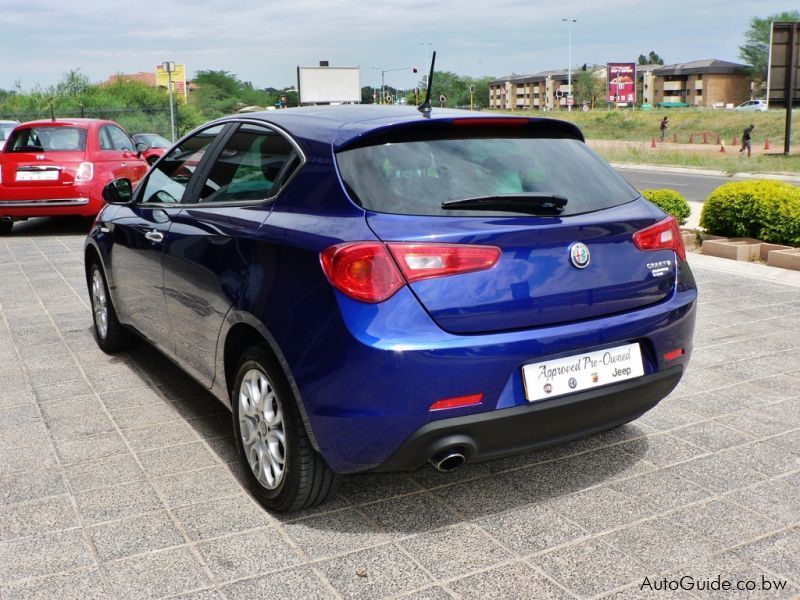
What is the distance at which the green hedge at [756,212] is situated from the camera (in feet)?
29.9

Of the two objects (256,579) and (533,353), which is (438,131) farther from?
(256,579)

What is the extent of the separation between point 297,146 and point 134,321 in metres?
2.16

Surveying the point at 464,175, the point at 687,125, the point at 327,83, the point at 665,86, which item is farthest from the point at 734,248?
the point at 665,86

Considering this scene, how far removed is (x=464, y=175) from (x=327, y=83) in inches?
2088

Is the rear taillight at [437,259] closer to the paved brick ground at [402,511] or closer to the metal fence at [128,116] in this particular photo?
the paved brick ground at [402,511]

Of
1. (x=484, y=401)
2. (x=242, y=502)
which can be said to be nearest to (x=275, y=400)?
(x=242, y=502)

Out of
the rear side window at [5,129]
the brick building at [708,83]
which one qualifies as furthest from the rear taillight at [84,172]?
the brick building at [708,83]

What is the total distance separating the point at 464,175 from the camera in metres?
3.22

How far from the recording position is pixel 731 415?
14.8 ft

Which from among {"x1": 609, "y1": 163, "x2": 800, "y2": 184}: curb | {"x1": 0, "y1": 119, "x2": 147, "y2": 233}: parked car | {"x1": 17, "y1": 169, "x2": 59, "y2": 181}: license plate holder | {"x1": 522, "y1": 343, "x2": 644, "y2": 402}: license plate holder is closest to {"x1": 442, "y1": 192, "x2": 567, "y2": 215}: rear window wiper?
{"x1": 522, "y1": 343, "x2": 644, "y2": 402}: license plate holder

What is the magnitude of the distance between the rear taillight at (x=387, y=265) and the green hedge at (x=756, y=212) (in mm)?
7255

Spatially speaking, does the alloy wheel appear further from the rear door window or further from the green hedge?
the green hedge

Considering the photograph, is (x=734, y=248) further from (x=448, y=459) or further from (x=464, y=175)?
(x=448, y=459)

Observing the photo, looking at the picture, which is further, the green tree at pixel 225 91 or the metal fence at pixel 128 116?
the green tree at pixel 225 91
